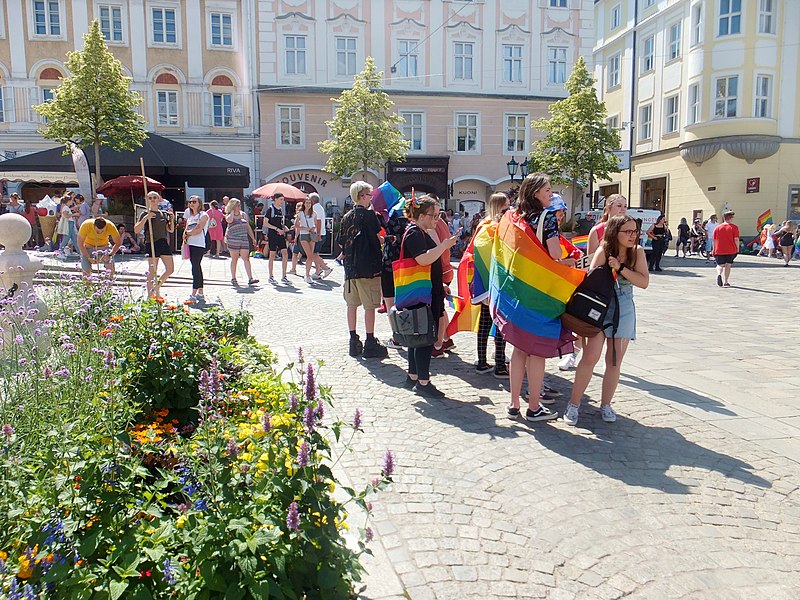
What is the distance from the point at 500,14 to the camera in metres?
32.8

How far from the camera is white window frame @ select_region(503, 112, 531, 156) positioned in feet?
109

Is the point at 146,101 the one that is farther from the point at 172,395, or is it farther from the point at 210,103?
the point at 172,395

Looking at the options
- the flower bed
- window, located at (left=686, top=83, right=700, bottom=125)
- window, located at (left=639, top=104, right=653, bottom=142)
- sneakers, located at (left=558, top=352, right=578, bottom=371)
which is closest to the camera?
the flower bed

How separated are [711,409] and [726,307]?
22.9ft

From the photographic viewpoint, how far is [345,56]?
31703 mm

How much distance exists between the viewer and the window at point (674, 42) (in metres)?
31.2

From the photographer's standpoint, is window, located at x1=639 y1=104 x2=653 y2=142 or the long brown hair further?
window, located at x1=639 y1=104 x2=653 y2=142

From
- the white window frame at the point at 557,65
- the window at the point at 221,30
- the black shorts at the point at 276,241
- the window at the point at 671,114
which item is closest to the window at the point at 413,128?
the white window frame at the point at 557,65

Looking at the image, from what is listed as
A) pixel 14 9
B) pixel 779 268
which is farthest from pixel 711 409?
pixel 14 9

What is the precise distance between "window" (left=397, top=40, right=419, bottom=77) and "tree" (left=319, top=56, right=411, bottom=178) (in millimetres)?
5159

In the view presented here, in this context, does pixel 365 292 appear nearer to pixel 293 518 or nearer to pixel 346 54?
pixel 293 518

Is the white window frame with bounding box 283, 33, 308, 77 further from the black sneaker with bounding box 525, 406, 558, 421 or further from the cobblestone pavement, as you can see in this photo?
the black sneaker with bounding box 525, 406, 558, 421

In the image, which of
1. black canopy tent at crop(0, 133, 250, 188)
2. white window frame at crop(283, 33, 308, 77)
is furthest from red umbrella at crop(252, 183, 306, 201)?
white window frame at crop(283, 33, 308, 77)

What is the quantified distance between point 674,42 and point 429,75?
12.0 meters
